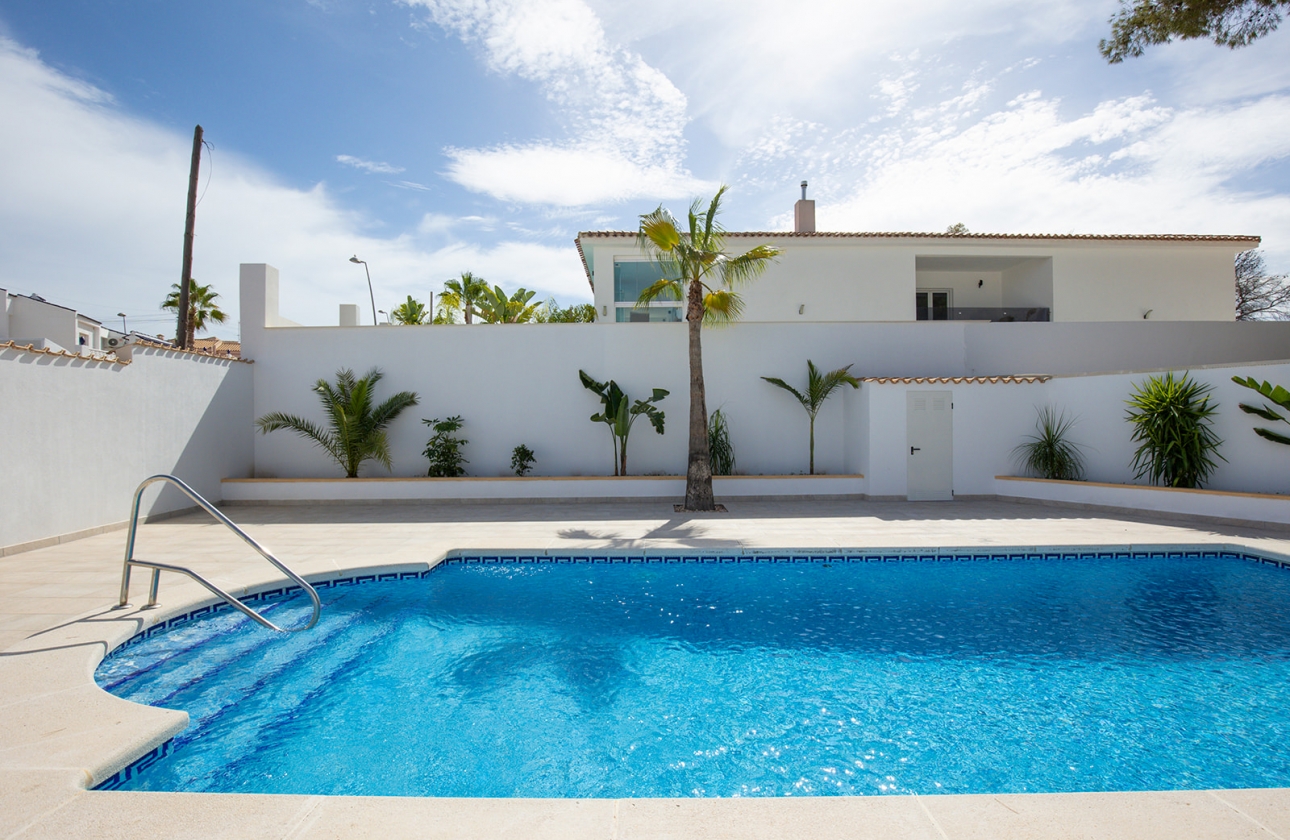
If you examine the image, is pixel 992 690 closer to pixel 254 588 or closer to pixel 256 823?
pixel 256 823

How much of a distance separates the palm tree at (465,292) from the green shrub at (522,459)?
55.1 ft

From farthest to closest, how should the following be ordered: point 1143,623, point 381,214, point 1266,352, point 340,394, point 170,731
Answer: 1. point 381,214
2. point 1266,352
3. point 340,394
4. point 1143,623
5. point 170,731

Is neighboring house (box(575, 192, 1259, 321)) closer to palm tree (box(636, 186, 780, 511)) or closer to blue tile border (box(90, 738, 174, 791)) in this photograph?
palm tree (box(636, 186, 780, 511))

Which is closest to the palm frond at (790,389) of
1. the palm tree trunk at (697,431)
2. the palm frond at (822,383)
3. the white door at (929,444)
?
the palm frond at (822,383)

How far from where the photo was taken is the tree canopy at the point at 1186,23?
23.7 ft

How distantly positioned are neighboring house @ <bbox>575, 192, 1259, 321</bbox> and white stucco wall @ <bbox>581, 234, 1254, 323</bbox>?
3 cm

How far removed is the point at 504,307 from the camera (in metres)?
→ 27.3

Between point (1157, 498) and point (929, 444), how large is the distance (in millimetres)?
3471

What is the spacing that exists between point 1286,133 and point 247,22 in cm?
1864

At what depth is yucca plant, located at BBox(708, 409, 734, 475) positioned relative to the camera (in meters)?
12.4

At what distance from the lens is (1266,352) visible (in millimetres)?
15500

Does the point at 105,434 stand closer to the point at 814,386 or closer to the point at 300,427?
the point at 300,427

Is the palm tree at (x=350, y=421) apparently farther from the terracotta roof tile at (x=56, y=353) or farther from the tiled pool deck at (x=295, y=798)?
the tiled pool deck at (x=295, y=798)

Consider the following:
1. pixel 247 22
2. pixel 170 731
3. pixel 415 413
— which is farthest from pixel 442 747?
pixel 247 22
